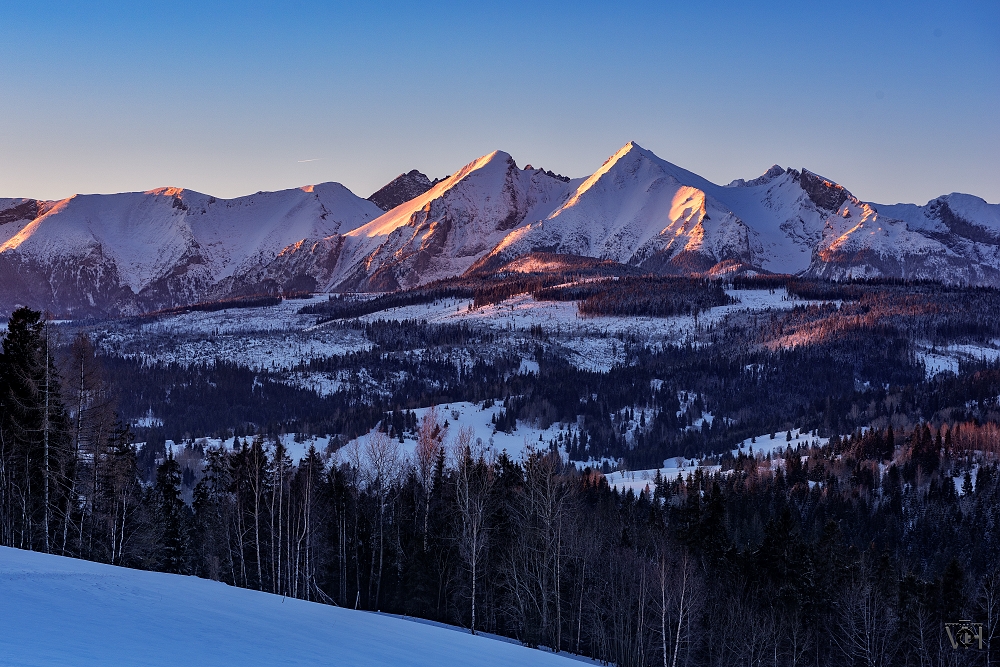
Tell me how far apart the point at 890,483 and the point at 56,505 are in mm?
112744

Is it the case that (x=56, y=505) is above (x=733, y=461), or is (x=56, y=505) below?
above

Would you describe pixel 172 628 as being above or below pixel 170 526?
above

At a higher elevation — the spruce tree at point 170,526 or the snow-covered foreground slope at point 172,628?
the snow-covered foreground slope at point 172,628

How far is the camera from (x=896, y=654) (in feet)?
208

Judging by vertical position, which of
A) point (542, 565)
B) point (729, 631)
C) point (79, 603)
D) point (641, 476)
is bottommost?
point (641, 476)

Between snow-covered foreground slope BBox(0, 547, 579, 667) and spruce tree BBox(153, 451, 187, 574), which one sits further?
spruce tree BBox(153, 451, 187, 574)

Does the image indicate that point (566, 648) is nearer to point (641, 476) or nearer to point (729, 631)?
point (729, 631)

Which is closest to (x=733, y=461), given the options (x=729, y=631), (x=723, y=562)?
(x=723, y=562)

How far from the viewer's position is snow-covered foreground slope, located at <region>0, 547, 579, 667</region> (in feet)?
66.7

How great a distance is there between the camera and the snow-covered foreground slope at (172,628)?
66.7ft

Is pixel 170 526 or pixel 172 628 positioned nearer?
pixel 172 628

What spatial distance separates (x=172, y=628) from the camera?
23.9 meters

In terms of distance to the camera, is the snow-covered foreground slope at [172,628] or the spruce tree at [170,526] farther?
the spruce tree at [170,526]

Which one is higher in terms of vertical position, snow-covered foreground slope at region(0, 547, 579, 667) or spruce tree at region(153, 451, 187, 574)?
snow-covered foreground slope at region(0, 547, 579, 667)
